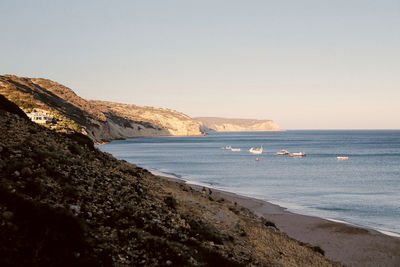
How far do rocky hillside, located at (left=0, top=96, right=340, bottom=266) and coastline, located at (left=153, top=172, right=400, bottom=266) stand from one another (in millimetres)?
3359

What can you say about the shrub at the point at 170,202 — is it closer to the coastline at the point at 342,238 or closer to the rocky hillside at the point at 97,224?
the rocky hillside at the point at 97,224

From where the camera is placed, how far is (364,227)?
26.9m

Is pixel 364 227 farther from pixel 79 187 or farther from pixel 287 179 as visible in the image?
pixel 287 179

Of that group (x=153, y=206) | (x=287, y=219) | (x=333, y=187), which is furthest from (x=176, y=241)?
(x=333, y=187)

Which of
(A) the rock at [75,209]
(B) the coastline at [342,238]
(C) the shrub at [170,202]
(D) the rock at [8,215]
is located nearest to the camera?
(D) the rock at [8,215]

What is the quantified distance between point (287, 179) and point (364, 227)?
30188 mm

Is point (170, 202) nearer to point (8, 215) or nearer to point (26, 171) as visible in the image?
point (26, 171)

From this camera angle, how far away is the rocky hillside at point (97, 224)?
8289 millimetres

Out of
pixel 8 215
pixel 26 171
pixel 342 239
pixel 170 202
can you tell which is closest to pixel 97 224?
pixel 8 215

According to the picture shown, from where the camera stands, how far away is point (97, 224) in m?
10.4

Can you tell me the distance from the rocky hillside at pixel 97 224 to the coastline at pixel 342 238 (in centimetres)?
336

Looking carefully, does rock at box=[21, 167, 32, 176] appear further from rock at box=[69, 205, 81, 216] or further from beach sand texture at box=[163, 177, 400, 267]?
beach sand texture at box=[163, 177, 400, 267]

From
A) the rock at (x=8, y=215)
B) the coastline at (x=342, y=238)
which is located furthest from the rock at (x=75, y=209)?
the coastline at (x=342, y=238)

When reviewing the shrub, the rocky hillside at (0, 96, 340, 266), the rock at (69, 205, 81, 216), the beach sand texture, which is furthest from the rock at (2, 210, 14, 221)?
the beach sand texture
